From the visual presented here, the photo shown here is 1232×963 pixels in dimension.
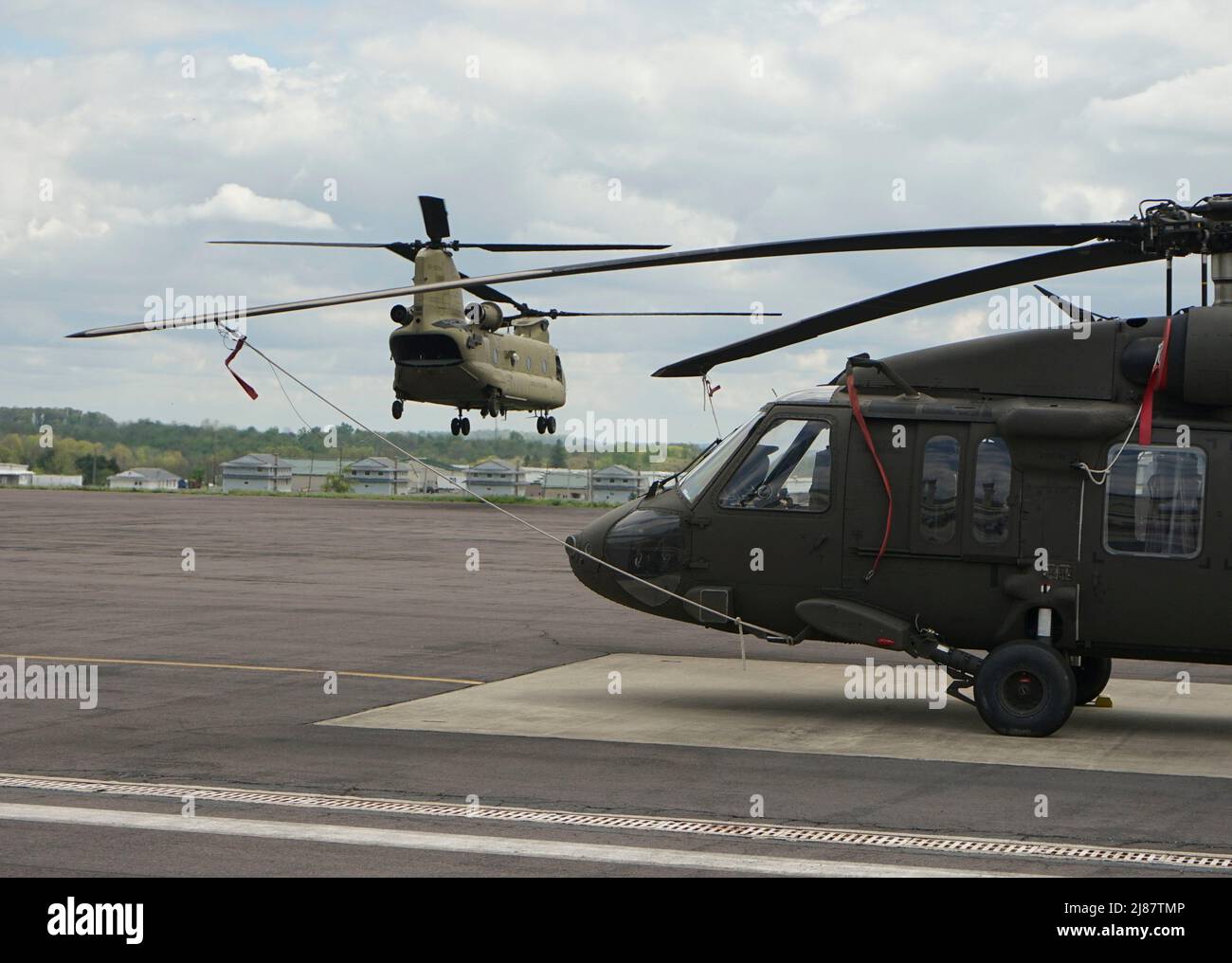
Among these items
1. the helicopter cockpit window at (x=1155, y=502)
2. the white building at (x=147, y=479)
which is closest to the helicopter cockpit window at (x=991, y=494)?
the helicopter cockpit window at (x=1155, y=502)

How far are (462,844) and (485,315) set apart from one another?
1629 inches

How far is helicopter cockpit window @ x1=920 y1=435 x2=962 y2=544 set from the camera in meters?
12.0

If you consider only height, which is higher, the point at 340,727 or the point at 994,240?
the point at 994,240

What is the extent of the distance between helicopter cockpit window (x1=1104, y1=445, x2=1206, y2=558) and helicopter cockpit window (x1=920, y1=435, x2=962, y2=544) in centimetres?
117

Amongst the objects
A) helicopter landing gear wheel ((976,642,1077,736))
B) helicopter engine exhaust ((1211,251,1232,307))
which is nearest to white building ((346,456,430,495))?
helicopter landing gear wheel ((976,642,1077,736))

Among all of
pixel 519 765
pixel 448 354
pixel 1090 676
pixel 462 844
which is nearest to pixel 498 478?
pixel 448 354

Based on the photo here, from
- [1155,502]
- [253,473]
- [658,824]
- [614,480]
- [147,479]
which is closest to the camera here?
[658,824]

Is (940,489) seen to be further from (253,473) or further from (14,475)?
(14,475)

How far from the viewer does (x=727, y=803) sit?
9.09 metres

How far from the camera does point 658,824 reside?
8.52m

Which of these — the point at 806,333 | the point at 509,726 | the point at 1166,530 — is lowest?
the point at 509,726

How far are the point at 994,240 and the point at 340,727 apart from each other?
240 inches
